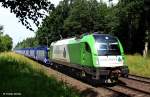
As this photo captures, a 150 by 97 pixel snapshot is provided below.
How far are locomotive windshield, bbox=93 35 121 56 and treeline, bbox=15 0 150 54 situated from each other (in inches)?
139

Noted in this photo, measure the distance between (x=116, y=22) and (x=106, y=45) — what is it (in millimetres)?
40015

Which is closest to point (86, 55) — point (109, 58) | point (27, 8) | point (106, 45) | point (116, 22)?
point (106, 45)

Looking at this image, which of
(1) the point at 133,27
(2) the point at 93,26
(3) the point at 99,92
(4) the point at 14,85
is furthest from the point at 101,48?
(2) the point at 93,26

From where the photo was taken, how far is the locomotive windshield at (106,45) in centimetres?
2043

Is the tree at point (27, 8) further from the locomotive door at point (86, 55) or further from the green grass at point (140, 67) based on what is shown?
the green grass at point (140, 67)

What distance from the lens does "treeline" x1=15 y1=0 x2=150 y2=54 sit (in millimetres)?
51409

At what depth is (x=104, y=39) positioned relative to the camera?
2080cm

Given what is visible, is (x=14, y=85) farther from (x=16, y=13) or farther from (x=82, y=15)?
(x=82, y=15)

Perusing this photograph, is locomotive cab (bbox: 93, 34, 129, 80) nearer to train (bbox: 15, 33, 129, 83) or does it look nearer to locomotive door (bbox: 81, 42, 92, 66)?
train (bbox: 15, 33, 129, 83)

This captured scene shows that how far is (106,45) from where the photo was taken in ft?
67.7

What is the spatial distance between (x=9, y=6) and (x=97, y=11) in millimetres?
70107

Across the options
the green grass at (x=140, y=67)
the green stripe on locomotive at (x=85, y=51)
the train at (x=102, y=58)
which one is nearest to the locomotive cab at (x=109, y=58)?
the train at (x=102, y=58)

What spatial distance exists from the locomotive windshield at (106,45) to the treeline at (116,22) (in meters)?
3.54

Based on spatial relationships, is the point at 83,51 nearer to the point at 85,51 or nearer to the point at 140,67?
the point at 85,51
